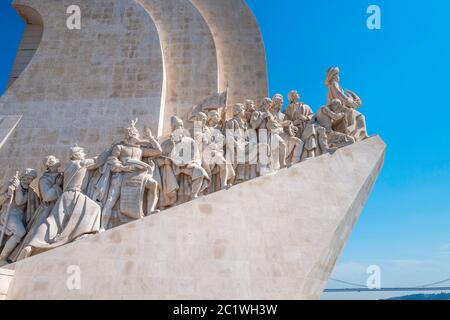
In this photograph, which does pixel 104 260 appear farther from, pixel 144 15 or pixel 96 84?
pixel 144 15

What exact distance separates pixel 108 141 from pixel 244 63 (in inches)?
146

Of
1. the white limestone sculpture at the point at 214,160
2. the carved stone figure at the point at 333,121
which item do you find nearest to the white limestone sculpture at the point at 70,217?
the white limestone sculpture at the point at 214,160

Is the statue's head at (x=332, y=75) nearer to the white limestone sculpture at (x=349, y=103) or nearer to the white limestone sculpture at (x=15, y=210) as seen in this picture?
the white limestone sculpture at (x=349, y=103)

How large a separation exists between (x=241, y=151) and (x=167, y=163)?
1.28 metres

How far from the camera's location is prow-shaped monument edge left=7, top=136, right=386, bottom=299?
511 centimetres

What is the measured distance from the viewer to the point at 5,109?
861cm

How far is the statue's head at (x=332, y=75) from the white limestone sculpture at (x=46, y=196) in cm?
525

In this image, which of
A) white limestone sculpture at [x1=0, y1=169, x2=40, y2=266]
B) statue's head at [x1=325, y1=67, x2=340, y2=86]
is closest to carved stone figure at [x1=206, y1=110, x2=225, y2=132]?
statue's head at [x1=325, y1=67, x2=340, y2=86]

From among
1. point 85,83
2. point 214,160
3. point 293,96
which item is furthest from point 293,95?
point 85,83

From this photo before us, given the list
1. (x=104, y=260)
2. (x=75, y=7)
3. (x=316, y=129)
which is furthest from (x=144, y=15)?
(x=104, y=260)

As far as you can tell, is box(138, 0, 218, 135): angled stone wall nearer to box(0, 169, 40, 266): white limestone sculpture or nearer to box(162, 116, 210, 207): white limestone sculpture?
box(162, 116, 210, 207): white limestone sculpture

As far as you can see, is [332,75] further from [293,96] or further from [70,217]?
[70,217]

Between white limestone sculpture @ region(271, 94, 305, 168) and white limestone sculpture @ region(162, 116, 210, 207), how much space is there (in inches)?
59.4
